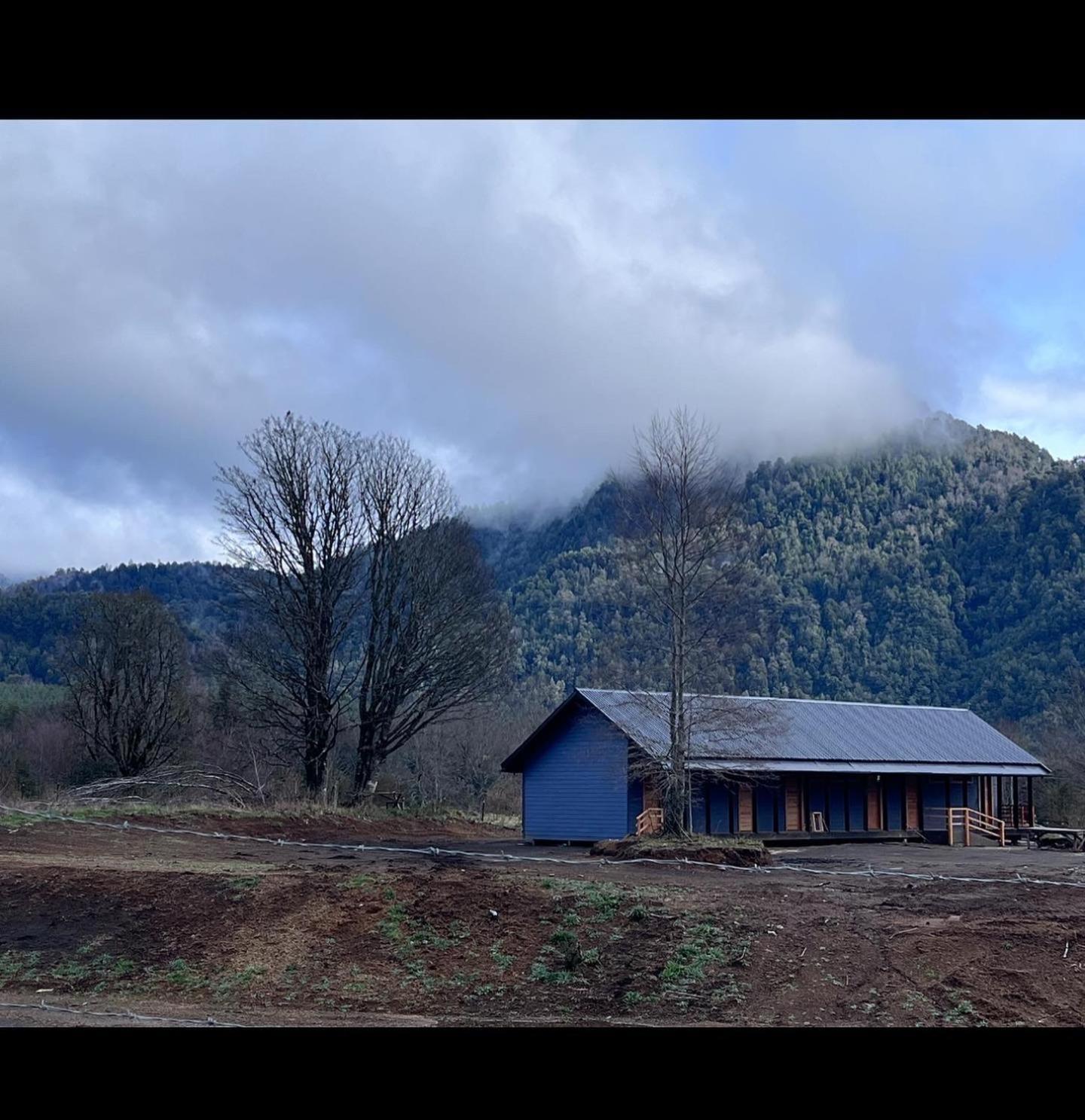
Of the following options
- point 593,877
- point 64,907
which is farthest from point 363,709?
point 64,907

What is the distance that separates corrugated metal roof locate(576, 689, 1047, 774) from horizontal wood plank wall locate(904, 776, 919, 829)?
1.01 meters

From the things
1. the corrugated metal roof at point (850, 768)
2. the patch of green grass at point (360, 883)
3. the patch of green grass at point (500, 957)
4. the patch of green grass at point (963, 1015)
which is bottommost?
the patch of green grass at point (500, 957)

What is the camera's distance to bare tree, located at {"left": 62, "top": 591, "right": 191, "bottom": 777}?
4194 centimetres

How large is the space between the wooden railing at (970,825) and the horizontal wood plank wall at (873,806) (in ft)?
6.76

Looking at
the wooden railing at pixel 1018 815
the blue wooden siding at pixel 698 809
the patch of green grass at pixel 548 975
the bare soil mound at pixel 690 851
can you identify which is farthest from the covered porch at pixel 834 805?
the patch of green grass at pixel 548 975

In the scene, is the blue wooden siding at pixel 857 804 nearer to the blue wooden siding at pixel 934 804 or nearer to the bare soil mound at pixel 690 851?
the blue wooden siding at pixel 934 804

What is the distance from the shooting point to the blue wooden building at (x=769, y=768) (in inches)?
1209

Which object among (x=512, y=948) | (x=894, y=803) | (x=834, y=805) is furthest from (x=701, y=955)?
(x=894, y=803)

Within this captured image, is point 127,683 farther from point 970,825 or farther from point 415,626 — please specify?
point 970,825

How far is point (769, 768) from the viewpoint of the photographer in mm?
32812

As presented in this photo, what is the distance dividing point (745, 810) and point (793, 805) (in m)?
2.04
